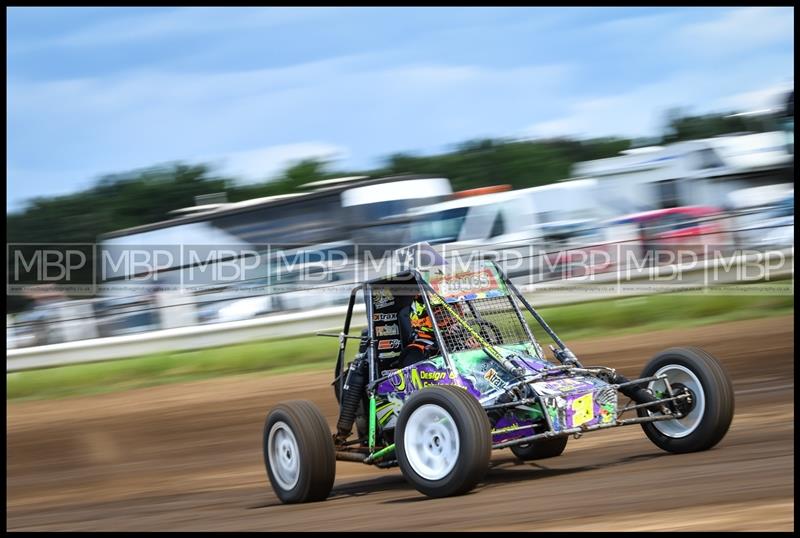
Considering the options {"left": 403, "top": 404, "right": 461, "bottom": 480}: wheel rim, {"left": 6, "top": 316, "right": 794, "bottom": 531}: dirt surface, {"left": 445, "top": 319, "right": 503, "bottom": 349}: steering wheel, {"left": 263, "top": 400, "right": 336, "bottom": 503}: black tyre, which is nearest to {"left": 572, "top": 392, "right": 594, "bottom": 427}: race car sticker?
{"left": 6, "top": 316, "right": 794, "bottom": 531}: dirt surface

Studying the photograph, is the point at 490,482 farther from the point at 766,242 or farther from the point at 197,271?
the point at 197,271

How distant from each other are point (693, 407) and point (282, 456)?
2880 millimetres

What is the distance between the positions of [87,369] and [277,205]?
5.04 metres

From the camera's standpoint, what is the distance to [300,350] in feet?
52.3

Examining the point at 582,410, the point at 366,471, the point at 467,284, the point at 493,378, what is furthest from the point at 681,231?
the point at 582,410

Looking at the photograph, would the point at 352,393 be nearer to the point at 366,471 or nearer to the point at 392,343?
the point at 392,343

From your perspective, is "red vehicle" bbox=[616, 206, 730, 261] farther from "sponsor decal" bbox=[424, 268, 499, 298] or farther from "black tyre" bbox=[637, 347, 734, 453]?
"black tyre" bbox=[637, 347, 734, 453]

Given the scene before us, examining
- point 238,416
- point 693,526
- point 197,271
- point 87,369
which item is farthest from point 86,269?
point 693,526

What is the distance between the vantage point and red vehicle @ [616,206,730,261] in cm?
1501

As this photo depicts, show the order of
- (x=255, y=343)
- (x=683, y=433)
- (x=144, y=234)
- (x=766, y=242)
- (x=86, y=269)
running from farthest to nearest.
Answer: (x=86, y=269), (x=144, y=234), (x=255, y=343), (x=766, y=242), (x=683, y=433)

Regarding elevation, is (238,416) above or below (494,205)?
below

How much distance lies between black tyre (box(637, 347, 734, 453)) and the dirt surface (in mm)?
159

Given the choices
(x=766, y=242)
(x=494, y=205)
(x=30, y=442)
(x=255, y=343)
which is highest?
(x=494, y=205)

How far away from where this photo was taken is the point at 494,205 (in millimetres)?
18391
